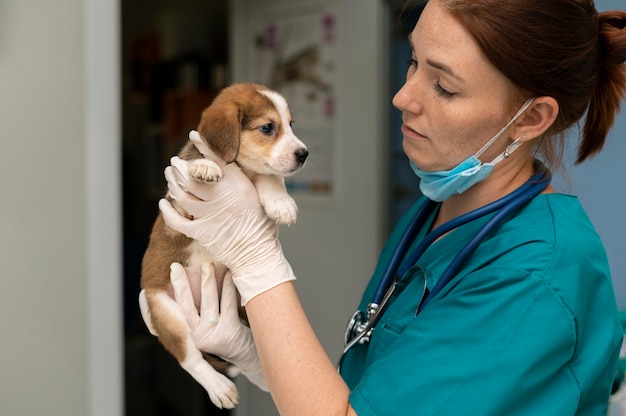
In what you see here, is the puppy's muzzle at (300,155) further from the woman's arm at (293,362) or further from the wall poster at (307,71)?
the wall poster at (307,71)

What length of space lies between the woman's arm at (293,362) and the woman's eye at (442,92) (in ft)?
1.44

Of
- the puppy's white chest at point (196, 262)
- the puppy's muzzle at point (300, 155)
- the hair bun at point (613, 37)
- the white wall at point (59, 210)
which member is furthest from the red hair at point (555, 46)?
the white wall at point (59, 210)

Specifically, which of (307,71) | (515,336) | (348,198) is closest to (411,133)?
(515,336)

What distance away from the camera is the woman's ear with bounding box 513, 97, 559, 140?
1.01 meters

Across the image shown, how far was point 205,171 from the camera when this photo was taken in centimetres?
106

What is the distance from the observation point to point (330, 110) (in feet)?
8.38

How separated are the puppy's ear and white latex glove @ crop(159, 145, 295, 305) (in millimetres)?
46

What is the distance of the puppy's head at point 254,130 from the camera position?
42.9 inches

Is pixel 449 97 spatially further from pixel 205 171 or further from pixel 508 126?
pixel 205 171

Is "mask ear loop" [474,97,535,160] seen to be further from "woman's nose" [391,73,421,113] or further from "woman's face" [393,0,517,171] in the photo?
"woman's nose" [391,73,421,113]

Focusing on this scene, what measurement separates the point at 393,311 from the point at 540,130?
0.42 meters

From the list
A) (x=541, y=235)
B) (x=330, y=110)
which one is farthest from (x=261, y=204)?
(x=330, y=110)

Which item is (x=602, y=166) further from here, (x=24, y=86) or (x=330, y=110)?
(x=24, y=86)

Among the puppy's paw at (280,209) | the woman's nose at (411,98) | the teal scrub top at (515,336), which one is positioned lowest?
the teal scrub top at (515,336)
